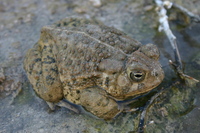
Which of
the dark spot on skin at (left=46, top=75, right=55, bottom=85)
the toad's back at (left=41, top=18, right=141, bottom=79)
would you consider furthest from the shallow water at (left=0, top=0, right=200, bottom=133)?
the toad's back at (left=41, top=18, right=141, bottom=79)

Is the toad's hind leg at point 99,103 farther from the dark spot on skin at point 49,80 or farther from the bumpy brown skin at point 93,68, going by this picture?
the dark spot on skin at point 49,80

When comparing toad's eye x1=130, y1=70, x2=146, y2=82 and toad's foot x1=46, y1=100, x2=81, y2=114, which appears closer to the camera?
→ toad's eye x1=130, y1=70, x2=146, y2=82

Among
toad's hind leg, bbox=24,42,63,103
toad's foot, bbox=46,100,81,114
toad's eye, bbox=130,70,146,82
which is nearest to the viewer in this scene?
toad's eye, bbox=130,70,146,82

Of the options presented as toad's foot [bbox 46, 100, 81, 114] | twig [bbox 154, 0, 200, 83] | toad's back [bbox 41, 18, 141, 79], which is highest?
toad's back [bbox 41, 18, 141, 79]

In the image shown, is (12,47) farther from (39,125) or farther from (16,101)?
(39,125)

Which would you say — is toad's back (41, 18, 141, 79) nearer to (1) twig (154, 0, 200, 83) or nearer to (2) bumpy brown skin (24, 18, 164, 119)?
(2) bumpy brown skin (24, 18, 164, 119)

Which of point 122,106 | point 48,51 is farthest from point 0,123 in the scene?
point 122,106

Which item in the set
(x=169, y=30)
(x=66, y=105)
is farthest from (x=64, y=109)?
(x=169, y=30)
